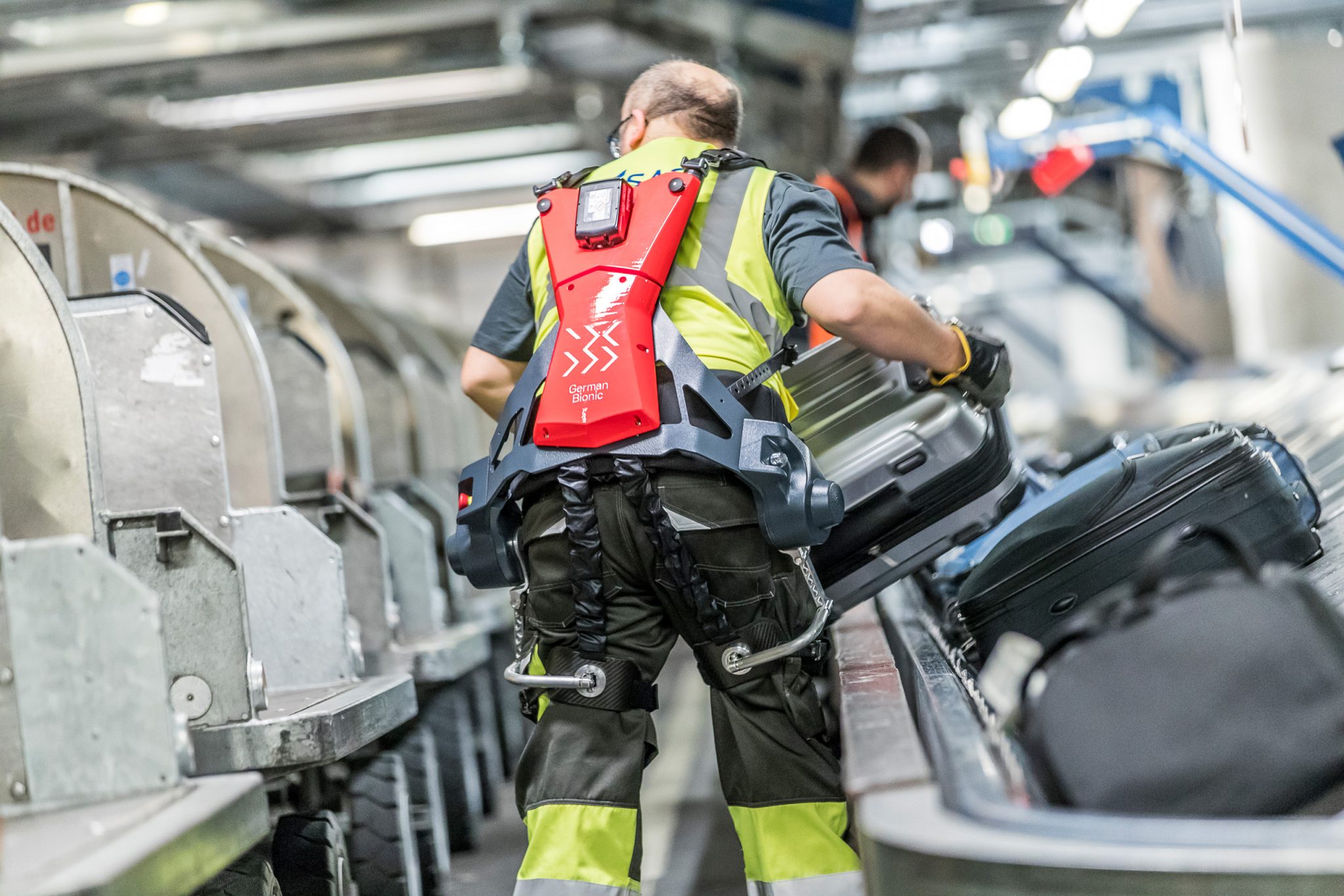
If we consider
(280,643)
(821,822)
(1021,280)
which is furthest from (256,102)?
(1021,280)

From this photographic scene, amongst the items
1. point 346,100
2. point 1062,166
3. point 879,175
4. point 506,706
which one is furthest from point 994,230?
point 506,706

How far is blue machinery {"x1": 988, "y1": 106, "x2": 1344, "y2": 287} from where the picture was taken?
5.34m

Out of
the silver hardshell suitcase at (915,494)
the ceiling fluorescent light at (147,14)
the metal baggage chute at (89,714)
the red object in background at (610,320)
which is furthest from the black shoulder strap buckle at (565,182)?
the ceiling fluorescent light at (147,14)

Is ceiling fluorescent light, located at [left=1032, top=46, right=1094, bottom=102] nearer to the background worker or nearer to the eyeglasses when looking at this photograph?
the background worker

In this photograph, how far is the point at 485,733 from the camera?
573cm

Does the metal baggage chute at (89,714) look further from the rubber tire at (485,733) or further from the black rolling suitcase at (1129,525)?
the rubber tire at (485,733)

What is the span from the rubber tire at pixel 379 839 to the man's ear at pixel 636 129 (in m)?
1.97

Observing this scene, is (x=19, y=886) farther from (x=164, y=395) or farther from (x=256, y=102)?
(x=256, y=102)

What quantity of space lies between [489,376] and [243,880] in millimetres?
1194

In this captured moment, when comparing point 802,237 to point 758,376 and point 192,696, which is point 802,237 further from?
point 192,696

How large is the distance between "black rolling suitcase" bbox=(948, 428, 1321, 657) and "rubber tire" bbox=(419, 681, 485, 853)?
2437mm

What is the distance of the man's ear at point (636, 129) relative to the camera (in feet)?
9.65

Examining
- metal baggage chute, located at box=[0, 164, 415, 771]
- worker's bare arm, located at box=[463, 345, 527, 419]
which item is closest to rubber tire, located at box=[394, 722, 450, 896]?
metal baggage chute, located at box=[0, 164, 415, 771]

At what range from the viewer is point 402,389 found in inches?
241
